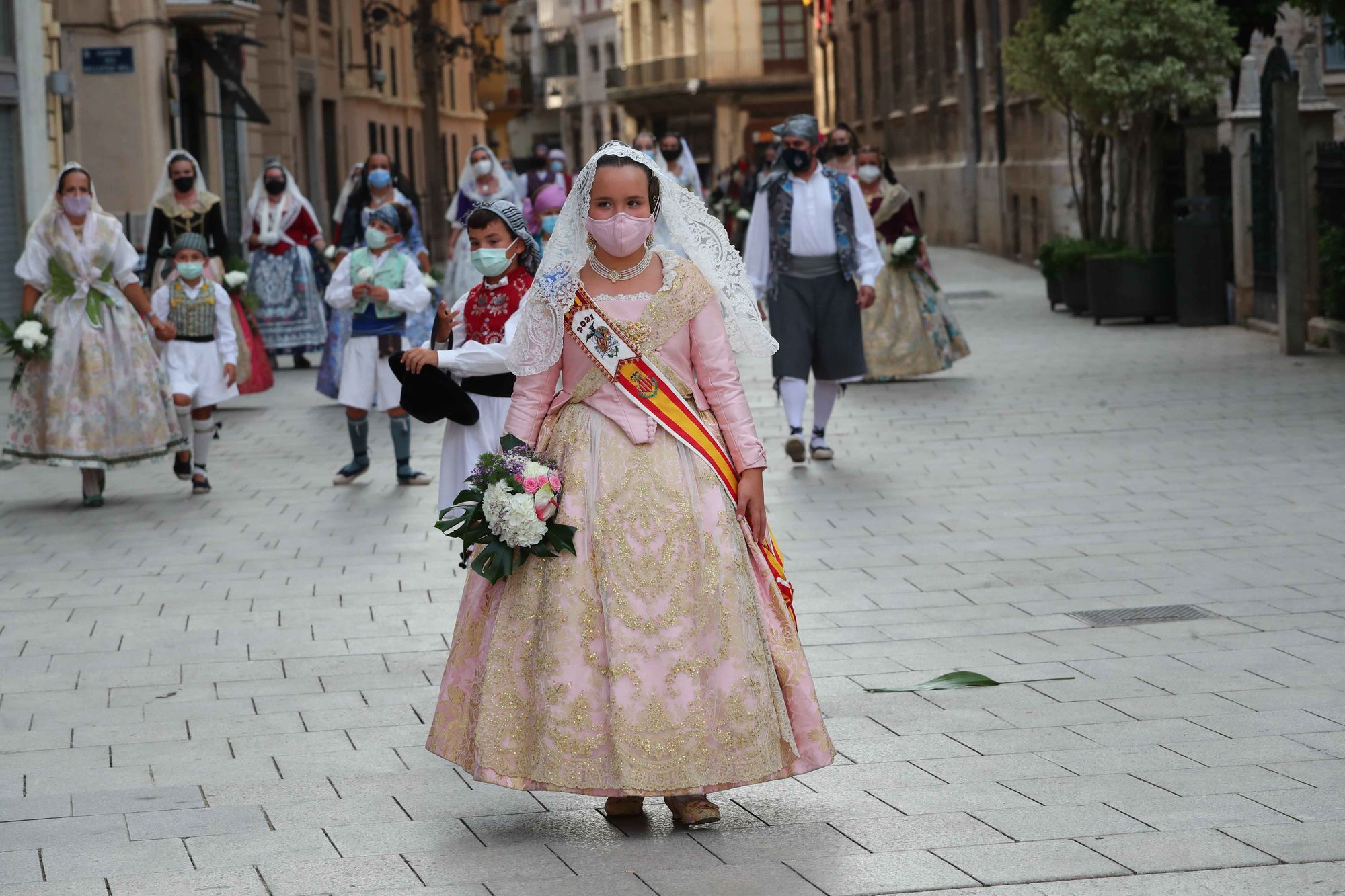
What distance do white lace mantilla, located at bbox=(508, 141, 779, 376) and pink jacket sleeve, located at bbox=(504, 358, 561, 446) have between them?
4cm

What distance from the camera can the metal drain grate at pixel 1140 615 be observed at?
7.18 m

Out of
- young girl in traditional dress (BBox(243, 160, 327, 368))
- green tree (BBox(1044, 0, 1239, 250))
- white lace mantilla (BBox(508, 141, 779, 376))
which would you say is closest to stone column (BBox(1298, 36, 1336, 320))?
green tree (BBox(1044, 0, 1239, 250))

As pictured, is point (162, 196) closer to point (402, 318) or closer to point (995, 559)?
point (402, 318)

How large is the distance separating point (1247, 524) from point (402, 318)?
4796 millimetres

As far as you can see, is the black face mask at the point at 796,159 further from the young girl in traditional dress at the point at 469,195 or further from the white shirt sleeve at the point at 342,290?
the young girl in traditional dress at the point at 469,195

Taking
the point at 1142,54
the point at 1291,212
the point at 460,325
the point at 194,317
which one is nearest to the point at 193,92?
the point at 1142,54

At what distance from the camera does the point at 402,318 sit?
37.5ft

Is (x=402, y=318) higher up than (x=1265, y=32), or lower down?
lower down

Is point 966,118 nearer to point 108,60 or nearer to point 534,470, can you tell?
point 108,60

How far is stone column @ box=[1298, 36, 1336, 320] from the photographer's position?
16.3 metres

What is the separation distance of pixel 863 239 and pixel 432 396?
5613 mm

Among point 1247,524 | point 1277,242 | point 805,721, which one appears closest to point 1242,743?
point 805,721

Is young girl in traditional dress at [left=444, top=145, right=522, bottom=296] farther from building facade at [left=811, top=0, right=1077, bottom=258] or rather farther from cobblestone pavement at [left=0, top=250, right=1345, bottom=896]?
building facade at [left=811, top=0, right=1077, bottom=258]

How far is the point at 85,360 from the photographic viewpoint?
11062 millimetres
